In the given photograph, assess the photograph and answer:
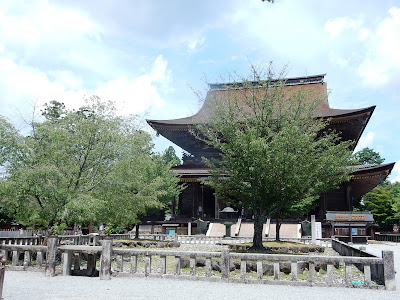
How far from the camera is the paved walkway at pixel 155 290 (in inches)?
324

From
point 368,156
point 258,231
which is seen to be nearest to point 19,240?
point 258,231

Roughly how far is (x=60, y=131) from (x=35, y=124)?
1.58 m

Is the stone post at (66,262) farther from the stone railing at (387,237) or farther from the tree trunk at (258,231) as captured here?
the stone railing at (387,237)

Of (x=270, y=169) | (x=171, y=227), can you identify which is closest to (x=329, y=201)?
(x=171, y=227)

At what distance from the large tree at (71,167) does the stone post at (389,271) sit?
9.06 metres

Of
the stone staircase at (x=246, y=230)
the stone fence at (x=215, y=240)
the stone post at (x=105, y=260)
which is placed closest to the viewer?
the stone post at (x=105, y=260)

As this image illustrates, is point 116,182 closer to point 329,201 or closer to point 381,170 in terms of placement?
point 381,170

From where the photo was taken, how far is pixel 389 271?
946 centimetres

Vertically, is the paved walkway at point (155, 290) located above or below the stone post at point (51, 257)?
below

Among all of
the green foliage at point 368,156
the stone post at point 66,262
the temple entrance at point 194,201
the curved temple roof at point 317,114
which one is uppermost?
the green foliage at point 368,156

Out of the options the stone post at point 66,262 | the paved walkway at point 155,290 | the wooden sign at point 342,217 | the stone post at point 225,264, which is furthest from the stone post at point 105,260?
the wooden sign at point 342,217

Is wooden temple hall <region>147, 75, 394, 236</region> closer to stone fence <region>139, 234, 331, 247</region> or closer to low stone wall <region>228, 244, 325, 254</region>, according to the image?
stone fence <region>139, 234, 331, 247</region>

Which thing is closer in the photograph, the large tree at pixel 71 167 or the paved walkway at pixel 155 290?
the paved walkway at pixel 155 290

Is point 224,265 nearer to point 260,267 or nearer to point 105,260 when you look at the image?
point 260,267
